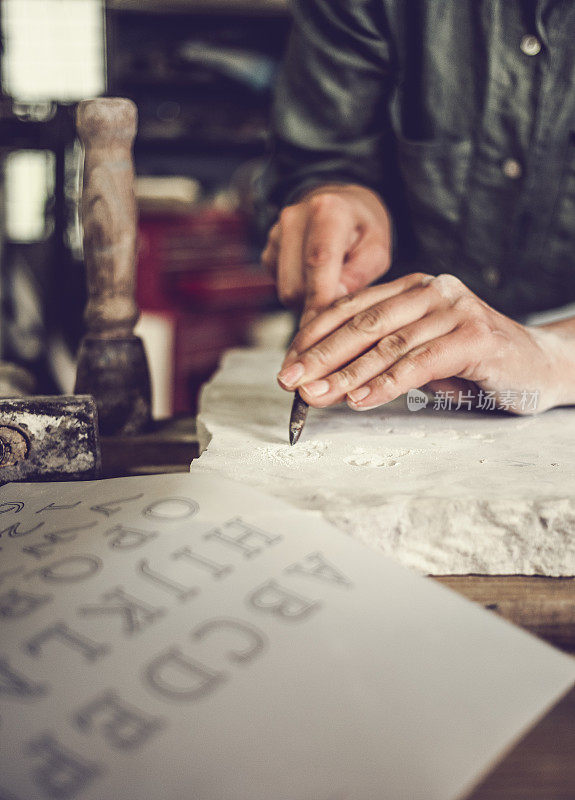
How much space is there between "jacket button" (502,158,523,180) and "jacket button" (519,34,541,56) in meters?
0.16

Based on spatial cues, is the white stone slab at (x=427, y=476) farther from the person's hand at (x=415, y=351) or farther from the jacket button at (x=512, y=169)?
the jacket button at (x=512, y=169)

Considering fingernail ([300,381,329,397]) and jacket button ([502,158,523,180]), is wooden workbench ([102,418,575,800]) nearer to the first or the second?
fingernail ([300,381,329,397])

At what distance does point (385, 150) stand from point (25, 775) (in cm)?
119

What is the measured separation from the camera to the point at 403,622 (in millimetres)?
396

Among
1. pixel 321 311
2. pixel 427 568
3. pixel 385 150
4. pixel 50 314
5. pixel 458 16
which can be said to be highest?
pixel 458 16


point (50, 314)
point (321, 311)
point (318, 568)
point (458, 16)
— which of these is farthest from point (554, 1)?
point (50, 314)

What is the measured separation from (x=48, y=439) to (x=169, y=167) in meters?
3.34

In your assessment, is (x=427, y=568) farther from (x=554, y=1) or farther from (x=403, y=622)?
(x=554, y=1)

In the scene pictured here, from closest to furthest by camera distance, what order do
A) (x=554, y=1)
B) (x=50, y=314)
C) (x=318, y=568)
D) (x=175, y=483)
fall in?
(x=318, y=568)
(x=175, y=483)
(x=554, y=1)
(x=50, y=314)

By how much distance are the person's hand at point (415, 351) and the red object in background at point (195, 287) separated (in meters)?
1.99

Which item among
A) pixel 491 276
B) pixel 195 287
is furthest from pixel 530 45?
pixel 195 287

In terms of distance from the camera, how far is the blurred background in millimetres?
2607

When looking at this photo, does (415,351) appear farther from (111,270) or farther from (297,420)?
(111,270)

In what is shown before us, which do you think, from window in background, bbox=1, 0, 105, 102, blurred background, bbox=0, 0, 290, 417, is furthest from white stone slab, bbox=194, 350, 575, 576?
window in background, bbox=1, 0, 105, 102
